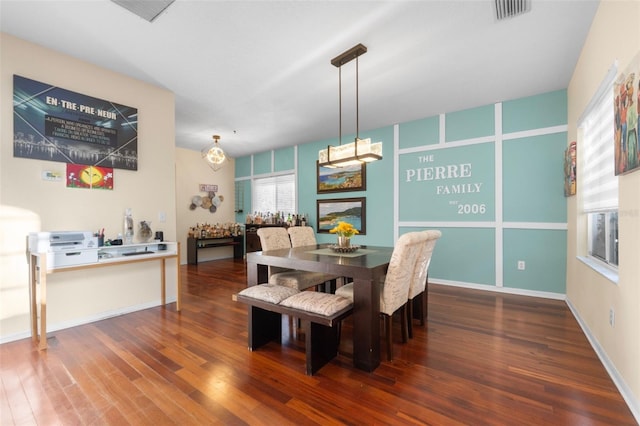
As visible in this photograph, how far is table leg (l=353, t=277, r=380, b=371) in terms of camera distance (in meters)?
2.07

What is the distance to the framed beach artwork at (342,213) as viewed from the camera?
17.8ft

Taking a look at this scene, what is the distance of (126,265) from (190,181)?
12.1ft

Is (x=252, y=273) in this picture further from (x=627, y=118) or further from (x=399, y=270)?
(x=627, y=118)

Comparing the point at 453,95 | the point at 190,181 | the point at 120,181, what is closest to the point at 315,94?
the point at 453,95

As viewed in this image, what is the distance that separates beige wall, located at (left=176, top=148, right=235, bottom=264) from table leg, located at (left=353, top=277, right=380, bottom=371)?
17.0ft

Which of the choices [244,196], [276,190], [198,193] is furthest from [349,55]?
[244,196]

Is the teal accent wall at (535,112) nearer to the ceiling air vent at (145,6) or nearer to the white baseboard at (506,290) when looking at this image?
the white baseboard at (506,290)

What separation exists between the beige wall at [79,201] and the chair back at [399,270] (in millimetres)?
2933

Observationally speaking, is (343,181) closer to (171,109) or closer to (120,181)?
(171,109)

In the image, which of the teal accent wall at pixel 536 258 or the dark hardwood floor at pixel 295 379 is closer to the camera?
the dark hardwood floor at pixel 295 379

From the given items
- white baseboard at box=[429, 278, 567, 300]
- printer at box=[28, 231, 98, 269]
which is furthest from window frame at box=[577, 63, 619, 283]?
printer at box=[28, 231, 98, 269]

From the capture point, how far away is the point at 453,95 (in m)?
3.78

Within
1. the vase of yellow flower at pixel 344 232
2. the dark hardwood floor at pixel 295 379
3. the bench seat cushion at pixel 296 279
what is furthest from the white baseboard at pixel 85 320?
the vase of yellow flower at pixel 344 232

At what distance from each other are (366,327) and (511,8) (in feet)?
8.90
